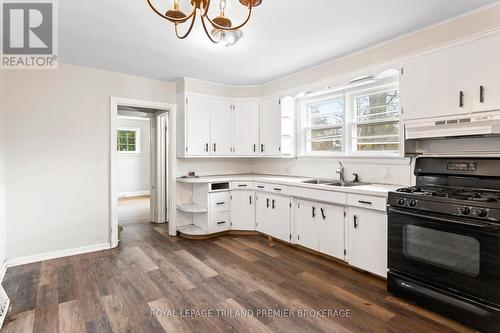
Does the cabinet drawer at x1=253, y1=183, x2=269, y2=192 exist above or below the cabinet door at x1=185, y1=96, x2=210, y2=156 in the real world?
below

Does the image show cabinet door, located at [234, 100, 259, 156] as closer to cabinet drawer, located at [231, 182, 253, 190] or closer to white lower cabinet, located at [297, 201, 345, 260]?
cabinet drawer, located at [231, 182, 253, 190]

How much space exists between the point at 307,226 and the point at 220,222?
143 centimetres

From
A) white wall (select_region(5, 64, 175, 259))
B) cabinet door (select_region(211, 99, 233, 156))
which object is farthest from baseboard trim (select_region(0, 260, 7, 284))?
cabinet door (select_region(211, 99, 233, 156))

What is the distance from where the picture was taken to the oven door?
1885 millimetres

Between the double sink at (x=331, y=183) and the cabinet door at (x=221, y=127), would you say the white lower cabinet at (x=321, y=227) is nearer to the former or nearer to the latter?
the double sink at (x=331, y=183)

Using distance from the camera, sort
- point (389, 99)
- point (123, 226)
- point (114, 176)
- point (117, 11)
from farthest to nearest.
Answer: point (123, 226) < point (114, 176) < point (389, 99) < point (117, 11)

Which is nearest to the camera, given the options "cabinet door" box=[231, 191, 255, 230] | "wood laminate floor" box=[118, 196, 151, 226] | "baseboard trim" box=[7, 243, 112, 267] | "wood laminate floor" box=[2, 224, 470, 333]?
"wood laminate floor" box=[2, 224, 470, 333]

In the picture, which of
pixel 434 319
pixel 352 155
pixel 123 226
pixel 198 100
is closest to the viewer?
pixel 434 319

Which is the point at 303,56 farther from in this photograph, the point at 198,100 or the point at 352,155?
the point at 198,100

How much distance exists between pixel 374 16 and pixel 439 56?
2.28 feet

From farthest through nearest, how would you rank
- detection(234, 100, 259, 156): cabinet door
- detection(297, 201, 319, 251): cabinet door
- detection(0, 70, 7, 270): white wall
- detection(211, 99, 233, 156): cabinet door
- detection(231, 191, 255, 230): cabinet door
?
detection(234, 100, 259, 156): cabinet door
detection(211, 99, 233, 156): cabinet door
detection(231, 191, 255, 230): cabinet door
detection(297, 201, 319, 251): cabinet door
detection(0, 70, 7, 270): white wall

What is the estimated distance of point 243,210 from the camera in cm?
423

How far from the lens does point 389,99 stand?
323 centimetres

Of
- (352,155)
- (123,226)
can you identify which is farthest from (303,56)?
(123,226)
